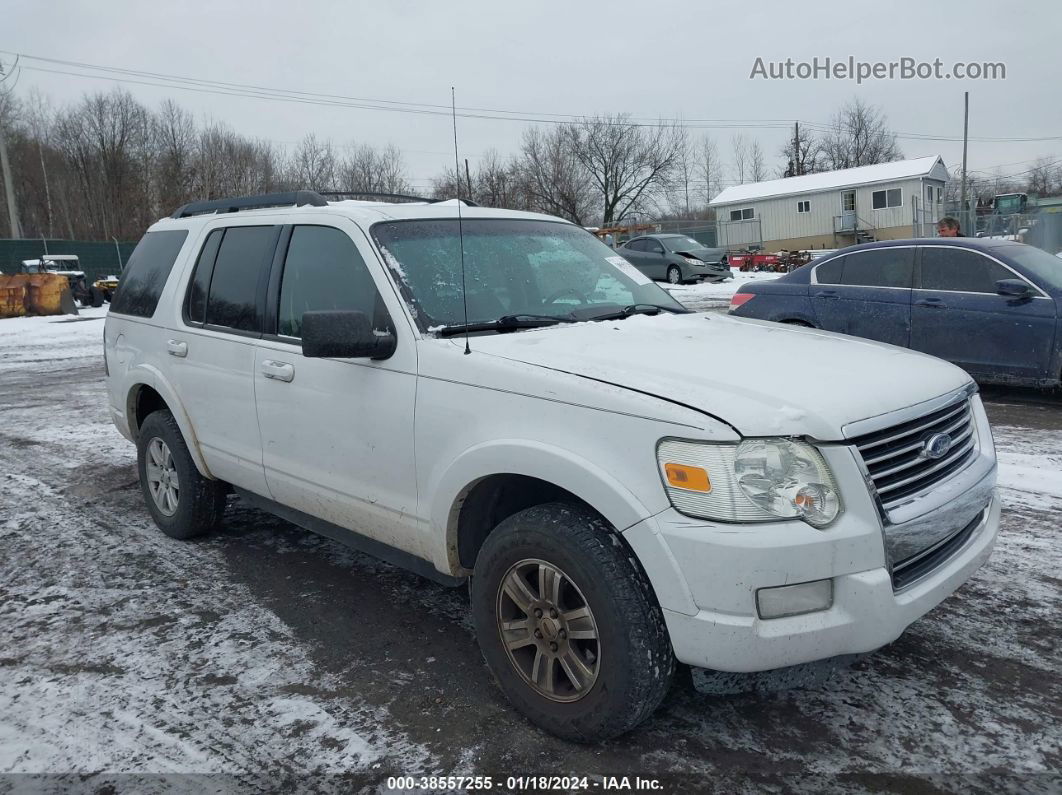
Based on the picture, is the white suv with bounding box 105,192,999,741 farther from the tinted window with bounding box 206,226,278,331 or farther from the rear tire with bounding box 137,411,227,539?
the rear tire with bounding box 137,411,227,539

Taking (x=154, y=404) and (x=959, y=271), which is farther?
(x=959, y=271)

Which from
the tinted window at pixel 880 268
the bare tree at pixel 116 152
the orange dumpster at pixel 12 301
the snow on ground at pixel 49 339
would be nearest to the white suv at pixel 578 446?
the tinted window at pixel 880 268

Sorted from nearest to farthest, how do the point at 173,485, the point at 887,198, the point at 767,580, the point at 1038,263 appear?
the point at 767,580 → the point at 173,485 → the point at 1038,263 → the point at 887,198

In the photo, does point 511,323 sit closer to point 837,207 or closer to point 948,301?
point 948,301

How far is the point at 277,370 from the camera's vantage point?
3.88 metres

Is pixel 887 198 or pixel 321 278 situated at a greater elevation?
pixel 887 198

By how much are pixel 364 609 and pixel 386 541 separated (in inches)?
26.6

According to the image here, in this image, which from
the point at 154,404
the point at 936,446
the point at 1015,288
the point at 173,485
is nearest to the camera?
the point at 936,446

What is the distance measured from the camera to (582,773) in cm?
265

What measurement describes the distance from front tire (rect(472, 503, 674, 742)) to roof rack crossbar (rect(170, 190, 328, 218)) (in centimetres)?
222

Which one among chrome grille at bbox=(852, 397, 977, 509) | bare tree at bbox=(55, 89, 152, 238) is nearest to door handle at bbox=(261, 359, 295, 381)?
chrome grille at bbox=(852, 397, 977, 509)

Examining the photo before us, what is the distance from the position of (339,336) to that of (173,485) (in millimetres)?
2496

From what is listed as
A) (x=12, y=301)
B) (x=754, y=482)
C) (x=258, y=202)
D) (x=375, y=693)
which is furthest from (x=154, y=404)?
(x=12, y=301)

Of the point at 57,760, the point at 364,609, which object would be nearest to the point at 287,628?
the point at 364,609
